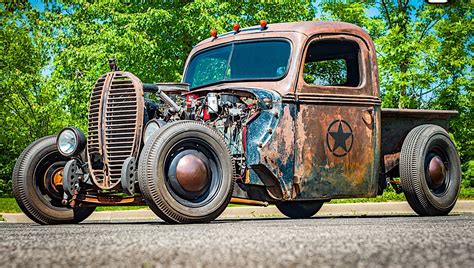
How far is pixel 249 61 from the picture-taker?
8641mm

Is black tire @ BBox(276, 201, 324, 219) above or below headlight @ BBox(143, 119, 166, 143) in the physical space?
below

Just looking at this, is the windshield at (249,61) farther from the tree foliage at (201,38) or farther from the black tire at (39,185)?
the tree foliage at (201,38)

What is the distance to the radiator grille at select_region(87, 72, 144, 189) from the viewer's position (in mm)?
7559

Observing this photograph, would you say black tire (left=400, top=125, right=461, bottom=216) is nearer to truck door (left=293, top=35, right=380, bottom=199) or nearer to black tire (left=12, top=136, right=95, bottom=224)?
truck door (left=293, top=35, right=380, bottom=199)

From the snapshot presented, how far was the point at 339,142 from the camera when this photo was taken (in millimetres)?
8305

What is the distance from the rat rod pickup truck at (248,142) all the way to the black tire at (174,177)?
0.03ft

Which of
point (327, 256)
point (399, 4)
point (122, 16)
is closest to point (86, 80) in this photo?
point (122, 16)

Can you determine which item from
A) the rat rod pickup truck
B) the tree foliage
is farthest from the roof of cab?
the tree foliage

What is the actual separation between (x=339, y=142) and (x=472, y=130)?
18325 mm

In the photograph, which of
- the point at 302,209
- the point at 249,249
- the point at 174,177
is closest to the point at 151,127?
the point at 174,177

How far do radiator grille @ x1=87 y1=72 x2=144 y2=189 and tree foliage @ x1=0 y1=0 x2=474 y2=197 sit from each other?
9359mm

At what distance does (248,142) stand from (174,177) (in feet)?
3.42

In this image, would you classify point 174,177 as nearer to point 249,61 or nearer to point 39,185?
point 39,185

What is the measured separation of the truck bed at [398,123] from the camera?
9086 millimetres
